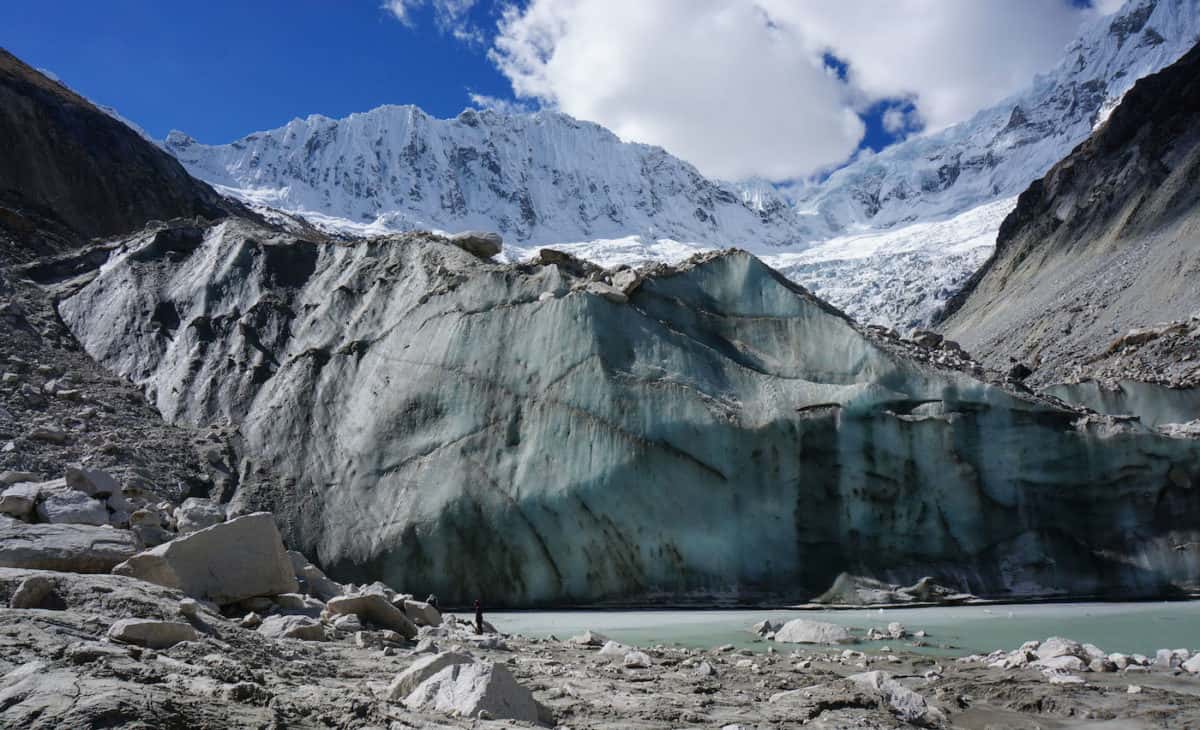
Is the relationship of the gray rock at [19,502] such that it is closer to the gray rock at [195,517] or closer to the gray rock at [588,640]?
the gray rock at [195,517]

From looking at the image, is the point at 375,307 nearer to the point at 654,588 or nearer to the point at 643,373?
the point at 643,373

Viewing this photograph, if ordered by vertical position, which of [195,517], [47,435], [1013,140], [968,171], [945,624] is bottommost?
[945,624]

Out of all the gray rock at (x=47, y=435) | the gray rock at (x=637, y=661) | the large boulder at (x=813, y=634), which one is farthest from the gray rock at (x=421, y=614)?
the gray rock at (x=47, y=435)

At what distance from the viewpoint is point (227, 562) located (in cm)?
809

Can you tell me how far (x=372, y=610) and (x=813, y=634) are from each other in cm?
506

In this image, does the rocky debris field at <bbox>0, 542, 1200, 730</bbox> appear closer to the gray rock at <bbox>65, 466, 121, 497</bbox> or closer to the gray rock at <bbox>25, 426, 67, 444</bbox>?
the gray rock at <bbox>65, 466, 121, 497</bbox>

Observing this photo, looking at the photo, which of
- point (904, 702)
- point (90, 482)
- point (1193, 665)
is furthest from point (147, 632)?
point (1193, 665)

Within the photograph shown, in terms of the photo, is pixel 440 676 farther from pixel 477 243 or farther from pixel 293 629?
pixel 477 243

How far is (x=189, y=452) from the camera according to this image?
54.2ft

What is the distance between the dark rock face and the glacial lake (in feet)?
105

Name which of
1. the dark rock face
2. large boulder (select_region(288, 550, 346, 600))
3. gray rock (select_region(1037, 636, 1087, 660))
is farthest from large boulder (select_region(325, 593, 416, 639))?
the dark rock face

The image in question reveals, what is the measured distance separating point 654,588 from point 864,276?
77.3 metres

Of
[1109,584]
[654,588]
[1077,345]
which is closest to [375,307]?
[654,588]

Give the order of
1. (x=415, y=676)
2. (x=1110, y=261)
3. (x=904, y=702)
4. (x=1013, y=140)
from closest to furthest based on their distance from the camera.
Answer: (x=415, y=676), (x=904, y=702), (x=1110, y=261), (x=1013, y=140)
